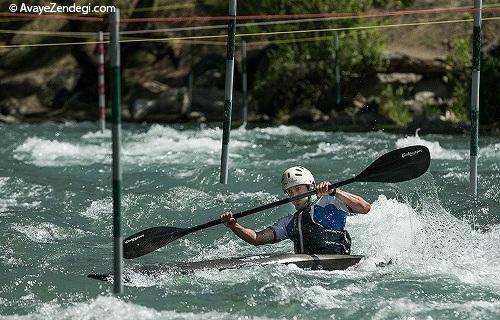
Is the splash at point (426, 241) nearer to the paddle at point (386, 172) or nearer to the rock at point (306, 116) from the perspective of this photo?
the paddle at point (386, 172)

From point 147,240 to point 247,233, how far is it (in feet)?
2.29

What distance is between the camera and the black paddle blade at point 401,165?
7395 millimetres

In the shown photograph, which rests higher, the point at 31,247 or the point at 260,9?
the point at 260,9

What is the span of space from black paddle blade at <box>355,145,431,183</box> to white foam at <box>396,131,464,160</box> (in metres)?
5.72

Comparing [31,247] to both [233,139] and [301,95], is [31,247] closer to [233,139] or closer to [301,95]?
[233,139]

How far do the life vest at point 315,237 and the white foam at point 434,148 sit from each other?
6126 mm

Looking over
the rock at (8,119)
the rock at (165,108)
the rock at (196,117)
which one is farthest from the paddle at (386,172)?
the rock at (8,119)

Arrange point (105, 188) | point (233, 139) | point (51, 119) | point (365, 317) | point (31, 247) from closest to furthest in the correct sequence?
point (365, 317)
point (31, 247)
point (105, 188)
point (233, 139)
point (51, 119)

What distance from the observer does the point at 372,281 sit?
22.2 feet

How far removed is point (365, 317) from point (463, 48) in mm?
12497

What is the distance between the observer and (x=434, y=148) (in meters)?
13.7

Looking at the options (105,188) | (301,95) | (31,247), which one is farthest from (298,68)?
(31,247)

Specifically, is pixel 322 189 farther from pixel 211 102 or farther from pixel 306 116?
pixel 211 102
